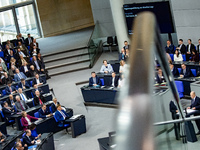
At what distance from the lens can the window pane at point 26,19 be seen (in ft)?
82.3

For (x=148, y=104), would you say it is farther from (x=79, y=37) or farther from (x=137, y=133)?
(x=79, y=37)

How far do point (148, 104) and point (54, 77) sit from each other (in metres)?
17.8

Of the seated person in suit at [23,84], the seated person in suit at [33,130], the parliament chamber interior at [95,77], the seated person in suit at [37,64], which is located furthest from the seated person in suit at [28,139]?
the seated person in suit at [37,64]

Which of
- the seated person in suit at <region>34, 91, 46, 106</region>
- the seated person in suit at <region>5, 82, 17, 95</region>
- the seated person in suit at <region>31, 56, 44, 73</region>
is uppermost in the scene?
the seated person in suit at <region>31, 56, 44, 73</region>

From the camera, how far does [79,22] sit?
25.7 m

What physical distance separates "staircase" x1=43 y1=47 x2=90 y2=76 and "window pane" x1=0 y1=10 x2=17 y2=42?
17.3ft

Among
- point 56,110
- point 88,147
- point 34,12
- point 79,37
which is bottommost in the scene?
point 88,147

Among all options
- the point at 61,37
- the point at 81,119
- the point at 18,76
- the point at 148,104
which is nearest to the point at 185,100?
the point at 81,119

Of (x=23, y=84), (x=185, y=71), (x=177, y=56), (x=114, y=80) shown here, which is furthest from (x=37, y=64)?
(x=185, y=71)

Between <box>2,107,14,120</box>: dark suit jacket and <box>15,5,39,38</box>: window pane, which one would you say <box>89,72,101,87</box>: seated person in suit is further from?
<box>15,5,39,38</box>: window pane

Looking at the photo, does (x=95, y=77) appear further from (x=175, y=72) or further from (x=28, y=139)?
(x=28, y=139)

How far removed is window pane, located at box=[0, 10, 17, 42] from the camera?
2451cm

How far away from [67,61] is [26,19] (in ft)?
21.8


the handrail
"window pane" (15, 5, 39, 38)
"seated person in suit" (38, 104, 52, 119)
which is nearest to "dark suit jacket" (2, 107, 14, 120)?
"seated person in suit" (38, 104, 52, 119)
